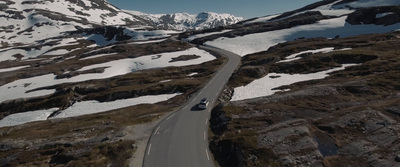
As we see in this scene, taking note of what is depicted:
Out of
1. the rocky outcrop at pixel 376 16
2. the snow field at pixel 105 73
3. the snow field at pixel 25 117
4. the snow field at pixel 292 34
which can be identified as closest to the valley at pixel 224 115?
the snow field at pixel 25 117

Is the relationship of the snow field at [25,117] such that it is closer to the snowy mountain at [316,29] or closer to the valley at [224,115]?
the valley at [224,115]

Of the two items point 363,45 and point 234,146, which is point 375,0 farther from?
point 234,146

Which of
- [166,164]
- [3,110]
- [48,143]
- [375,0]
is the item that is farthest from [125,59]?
[375,0]

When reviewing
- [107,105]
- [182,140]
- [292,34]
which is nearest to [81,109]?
[107,105]

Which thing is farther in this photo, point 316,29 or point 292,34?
point 292,34

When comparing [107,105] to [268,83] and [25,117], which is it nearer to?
[25,117]

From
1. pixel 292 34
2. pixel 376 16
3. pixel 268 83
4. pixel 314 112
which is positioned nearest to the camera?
pixel 314 112
